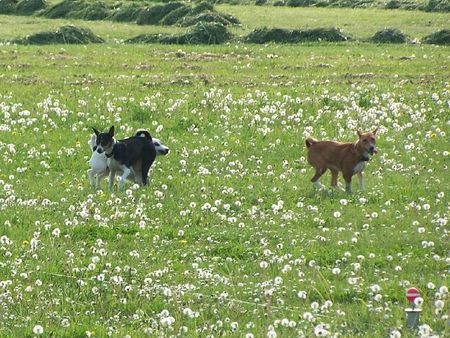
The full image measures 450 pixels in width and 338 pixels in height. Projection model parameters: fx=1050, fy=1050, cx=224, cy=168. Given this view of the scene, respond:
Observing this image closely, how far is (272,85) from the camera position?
27.7 m

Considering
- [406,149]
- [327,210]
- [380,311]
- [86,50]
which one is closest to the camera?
[380,311]

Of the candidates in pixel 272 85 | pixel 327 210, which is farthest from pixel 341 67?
pixel 327 210

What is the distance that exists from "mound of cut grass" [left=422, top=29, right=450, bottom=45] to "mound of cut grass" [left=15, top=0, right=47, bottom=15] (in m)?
29.0

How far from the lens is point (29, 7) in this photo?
6225cm

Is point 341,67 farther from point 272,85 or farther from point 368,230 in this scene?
point 368,230

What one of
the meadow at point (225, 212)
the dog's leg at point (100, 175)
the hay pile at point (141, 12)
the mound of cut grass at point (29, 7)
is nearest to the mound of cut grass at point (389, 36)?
the hay pile at point (141, 12)

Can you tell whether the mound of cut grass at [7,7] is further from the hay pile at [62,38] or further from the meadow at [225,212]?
the meadow at [225,212]

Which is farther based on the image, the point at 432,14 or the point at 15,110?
the point at 432,14

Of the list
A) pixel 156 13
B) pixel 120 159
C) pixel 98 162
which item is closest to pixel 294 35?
pixel 156 13

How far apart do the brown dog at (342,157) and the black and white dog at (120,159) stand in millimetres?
2810

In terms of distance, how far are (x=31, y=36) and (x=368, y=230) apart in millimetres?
30374

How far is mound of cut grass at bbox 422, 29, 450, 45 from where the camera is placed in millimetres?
39406

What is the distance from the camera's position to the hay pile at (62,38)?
41.7 meters

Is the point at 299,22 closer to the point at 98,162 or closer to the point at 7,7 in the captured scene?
the point at 7,7
